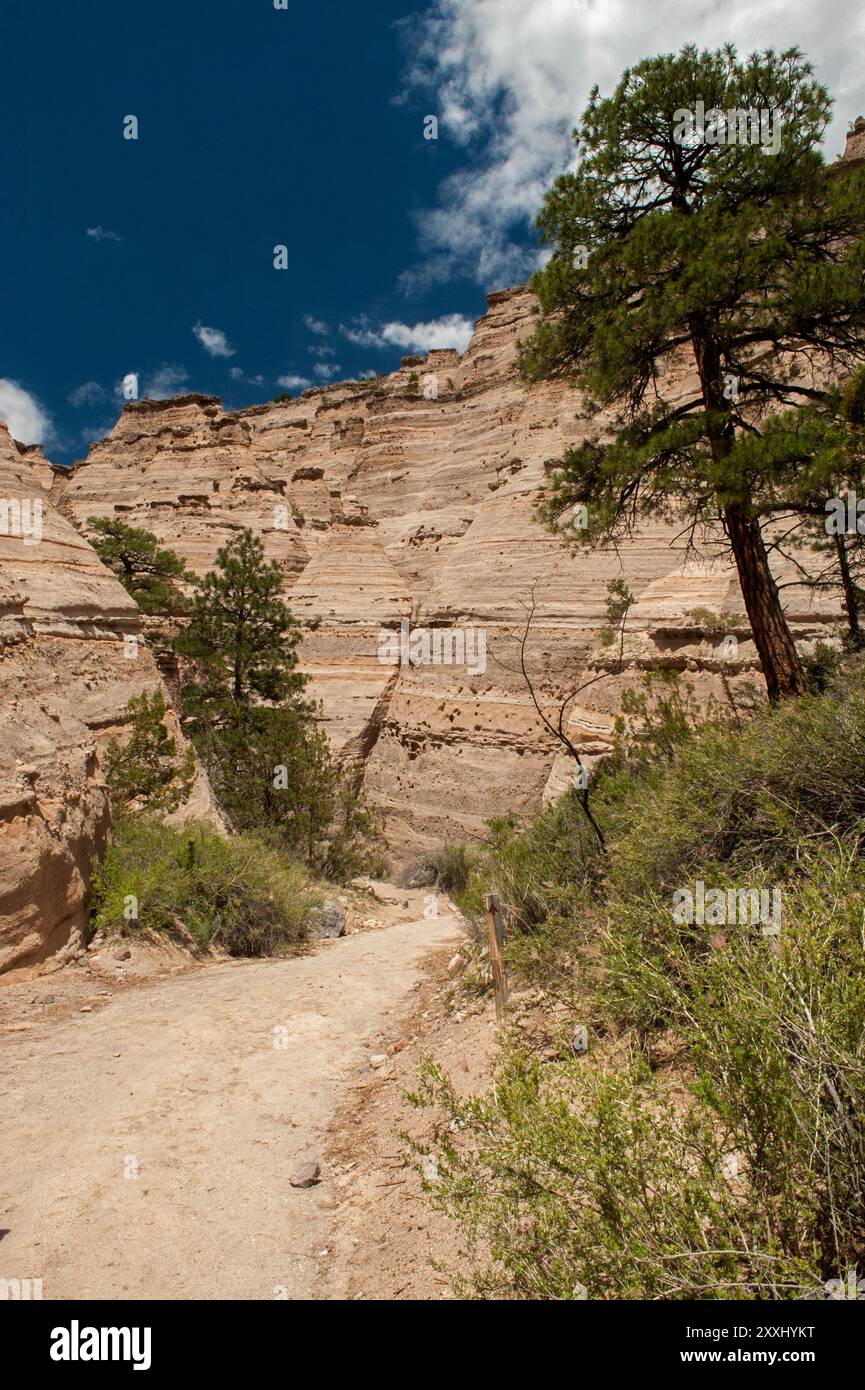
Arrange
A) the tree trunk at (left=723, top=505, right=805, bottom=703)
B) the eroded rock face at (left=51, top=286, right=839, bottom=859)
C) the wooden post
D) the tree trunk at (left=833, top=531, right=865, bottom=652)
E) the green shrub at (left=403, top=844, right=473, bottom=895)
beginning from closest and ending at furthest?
the wooden post → the tree trunk at (left=723, top=505, right=805, bottom=703) → the tree trunk at (left=833, top=531, right=865, bottom=652) → the eroded rock face at (left=51, top=286, right=839, bottom=859) → the green shrub at (left=403, top=844, right=473, bottom=895)

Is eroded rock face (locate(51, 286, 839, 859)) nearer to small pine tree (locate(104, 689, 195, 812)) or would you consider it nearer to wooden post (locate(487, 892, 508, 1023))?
wooden post (locate(487, 892, 508, 1023))

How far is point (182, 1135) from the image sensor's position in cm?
432

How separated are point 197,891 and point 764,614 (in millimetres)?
7751

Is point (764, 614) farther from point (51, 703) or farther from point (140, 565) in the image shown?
point (140, 565)

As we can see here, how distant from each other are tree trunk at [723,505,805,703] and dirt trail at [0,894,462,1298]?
516cm

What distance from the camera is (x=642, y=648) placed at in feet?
50.8

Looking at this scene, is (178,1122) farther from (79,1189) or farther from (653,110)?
(653,110)

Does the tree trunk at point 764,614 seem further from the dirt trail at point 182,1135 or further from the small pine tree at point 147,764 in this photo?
the small pine tree at point 147,764

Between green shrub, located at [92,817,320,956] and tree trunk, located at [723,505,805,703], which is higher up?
tree trunk, located at [723,505,805,703]

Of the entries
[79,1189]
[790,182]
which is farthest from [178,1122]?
[790,182]

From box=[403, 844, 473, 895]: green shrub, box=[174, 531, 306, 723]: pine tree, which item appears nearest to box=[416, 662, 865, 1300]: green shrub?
box=[403, 844, 473, 895]: green shrub

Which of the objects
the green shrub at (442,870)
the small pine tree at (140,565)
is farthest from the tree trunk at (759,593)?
the small pine tree at (140,565)

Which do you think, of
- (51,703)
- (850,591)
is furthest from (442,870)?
(850,591)

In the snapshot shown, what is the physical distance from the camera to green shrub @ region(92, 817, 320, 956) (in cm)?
824
